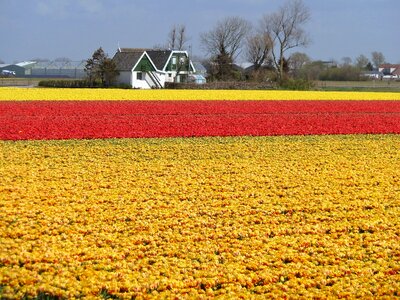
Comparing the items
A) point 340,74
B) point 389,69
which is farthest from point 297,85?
point 389,69

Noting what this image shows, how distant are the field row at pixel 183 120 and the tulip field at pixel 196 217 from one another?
2.88 ft

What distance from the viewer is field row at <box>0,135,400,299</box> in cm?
690

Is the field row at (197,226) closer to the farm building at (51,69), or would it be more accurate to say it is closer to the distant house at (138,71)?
the distant house at (138,71)

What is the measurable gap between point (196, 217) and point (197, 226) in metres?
0.49

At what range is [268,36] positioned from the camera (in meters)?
92.8

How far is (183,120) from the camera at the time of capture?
26.0 metres

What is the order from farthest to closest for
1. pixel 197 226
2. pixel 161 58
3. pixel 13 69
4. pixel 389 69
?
pixel 389 69, pixel 13 69, pixel 161 58, pixel 197 226

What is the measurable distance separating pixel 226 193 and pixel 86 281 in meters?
5.06

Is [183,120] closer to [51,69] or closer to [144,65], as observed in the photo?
[144,65]

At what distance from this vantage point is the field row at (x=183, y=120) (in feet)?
70.1

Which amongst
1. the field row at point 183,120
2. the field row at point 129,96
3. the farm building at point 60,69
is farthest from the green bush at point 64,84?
the farm building at point 60,69

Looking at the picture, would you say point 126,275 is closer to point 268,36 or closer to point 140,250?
point 140,250

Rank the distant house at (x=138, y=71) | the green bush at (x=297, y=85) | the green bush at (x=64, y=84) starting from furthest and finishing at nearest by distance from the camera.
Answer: the distant house at (x=138, y=71) < the green bush at (x=297, y=85) < the green bush at (x=64, y=84)

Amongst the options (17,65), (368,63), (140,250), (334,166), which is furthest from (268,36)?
(140,250)
